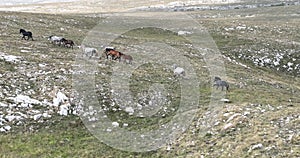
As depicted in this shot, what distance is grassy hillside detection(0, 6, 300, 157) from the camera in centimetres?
1756

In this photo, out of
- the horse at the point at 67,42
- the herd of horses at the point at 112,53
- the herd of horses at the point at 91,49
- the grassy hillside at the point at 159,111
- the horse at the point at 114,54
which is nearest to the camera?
the grassy hillside at the point at 159,111

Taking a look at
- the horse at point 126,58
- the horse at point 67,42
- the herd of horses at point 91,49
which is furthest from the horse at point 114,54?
the horse at point 67,42

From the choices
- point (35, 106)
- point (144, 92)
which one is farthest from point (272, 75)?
point (35, 106)

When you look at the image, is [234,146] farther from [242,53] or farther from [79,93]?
[242,53]

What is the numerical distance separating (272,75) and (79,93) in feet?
74.2

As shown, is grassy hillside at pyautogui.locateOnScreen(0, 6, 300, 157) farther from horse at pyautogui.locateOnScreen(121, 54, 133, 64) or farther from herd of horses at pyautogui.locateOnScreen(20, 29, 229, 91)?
horse at pyautogui.locateOnScreen(121, 54, 133, 64)

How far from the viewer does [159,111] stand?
23.0 meters

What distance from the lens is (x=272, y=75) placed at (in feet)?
126

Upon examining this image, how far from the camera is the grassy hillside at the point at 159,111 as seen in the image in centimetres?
1756

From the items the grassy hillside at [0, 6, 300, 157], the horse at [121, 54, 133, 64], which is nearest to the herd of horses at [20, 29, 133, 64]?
the horse at [121, 54, 133, 64]

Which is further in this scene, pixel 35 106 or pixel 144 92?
pixel 144 92

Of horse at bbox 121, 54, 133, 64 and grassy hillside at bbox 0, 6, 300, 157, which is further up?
horse at bbox 121, 54, 133, 64

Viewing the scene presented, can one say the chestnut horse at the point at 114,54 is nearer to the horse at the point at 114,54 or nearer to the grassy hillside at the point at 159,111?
the horse at the point at 114,54

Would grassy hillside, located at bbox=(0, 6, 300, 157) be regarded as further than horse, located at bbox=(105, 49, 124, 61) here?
No
